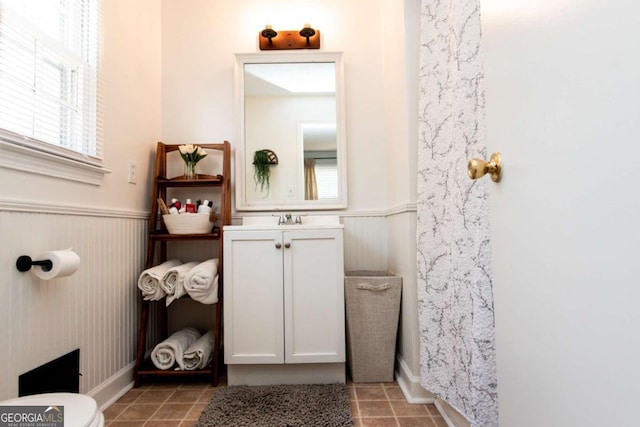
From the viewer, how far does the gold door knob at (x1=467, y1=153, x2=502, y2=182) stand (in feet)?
2.12

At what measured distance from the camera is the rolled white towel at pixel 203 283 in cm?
175

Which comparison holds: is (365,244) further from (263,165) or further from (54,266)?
(54,266)

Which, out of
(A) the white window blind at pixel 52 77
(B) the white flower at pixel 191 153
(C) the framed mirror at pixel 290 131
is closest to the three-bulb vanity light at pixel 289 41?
(C) the framed mirror at pixel 290 131

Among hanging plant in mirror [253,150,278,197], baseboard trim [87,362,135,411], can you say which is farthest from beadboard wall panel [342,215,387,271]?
baseboard trim [87,362,135,411]

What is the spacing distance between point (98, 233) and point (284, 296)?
0.94m

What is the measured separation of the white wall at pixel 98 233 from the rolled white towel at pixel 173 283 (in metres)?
0.22

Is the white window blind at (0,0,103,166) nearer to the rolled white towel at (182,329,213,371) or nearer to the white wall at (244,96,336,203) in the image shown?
the white wall at (244,96,336,203)

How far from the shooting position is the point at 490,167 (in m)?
0.66

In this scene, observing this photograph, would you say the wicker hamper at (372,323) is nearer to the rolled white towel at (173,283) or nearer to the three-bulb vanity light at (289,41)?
the rolled white towel at (173,283)

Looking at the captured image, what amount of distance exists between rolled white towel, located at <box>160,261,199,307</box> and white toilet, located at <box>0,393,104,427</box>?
90cm

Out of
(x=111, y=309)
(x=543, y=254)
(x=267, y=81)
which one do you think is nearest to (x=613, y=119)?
(x=543, y=254)

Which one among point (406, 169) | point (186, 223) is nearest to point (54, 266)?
point (186, 223)

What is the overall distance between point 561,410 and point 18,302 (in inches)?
60.8

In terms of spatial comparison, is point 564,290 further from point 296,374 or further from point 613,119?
point 296,374
